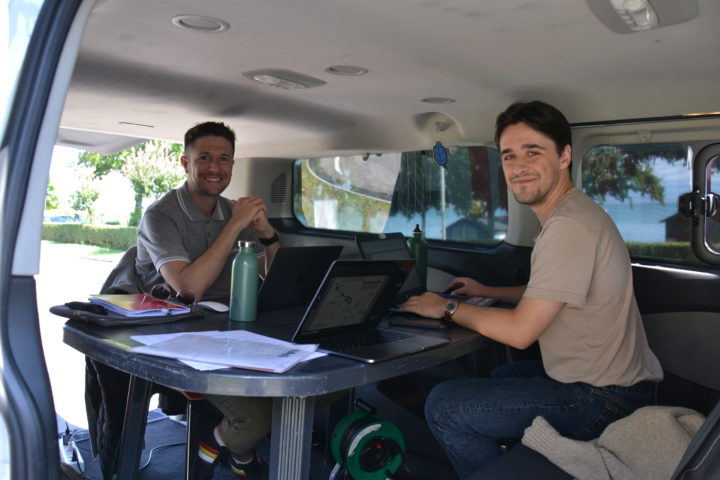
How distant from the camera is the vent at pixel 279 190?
6.26 metres

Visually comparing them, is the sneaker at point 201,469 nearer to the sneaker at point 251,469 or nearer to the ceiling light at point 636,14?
the sneaker at point 251,469

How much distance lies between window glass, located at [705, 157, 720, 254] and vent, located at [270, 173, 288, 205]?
412 cm

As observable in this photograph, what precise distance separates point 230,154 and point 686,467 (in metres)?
2.81

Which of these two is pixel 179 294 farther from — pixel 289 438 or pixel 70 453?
pixel 70 453

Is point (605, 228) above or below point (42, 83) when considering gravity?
below

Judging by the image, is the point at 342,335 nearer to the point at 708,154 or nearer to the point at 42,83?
the point at 42,83

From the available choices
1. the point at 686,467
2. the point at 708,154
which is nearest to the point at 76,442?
the point at 686,467

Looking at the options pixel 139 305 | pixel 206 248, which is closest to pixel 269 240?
pixel 206 248

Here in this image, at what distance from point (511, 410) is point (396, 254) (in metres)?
1.14

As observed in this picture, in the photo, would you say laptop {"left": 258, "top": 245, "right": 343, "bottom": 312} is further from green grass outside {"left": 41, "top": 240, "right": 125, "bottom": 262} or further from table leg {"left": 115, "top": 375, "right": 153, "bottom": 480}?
green grass outside {"left": 41, "top": 240, "right": 125, "bottom": 262}

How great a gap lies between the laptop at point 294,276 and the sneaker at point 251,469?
629mm

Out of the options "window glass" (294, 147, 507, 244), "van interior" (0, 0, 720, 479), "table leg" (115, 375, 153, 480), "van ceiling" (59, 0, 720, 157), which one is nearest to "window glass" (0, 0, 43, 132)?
"van interior" (0, 0, 720, 479)

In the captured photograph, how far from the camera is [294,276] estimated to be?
252 centimetres

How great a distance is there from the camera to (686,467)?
1.06m
